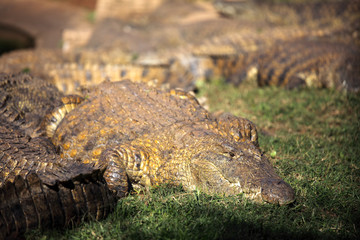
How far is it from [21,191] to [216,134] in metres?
1.64

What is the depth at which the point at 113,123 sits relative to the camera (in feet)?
10.6

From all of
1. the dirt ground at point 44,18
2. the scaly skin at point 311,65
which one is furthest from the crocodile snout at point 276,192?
the dirt ground at point 44,18

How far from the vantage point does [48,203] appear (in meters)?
2.17

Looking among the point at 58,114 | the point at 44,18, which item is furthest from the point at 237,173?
the point at 44,18

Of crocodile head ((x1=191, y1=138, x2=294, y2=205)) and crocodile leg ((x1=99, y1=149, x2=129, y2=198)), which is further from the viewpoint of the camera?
crocodile leg ((x1=99, y1=149, x2=129, y2=198))

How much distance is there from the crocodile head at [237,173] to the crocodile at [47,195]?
0.76 meters

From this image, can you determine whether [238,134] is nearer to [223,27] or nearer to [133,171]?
[133,171]

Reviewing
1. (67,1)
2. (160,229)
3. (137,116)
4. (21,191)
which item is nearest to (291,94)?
(137,116)

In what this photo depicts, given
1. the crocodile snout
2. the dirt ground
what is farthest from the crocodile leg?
the dirt ground

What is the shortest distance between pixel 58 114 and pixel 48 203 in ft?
5.58

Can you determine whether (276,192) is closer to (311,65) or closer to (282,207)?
(282,207)

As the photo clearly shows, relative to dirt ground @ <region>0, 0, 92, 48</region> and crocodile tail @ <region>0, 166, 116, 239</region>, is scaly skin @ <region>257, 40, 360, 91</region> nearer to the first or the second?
crocodile tail @ <region>0, 166, 116, 239</region>

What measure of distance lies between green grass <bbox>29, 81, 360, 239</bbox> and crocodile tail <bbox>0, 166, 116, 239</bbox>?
0.08m

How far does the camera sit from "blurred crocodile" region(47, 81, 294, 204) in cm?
265
